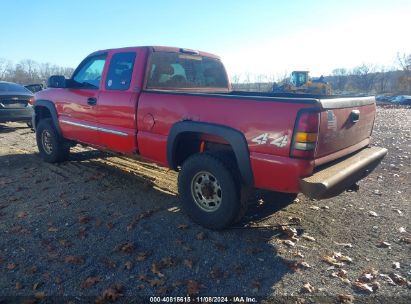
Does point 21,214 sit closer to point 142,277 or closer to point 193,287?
point 142,277

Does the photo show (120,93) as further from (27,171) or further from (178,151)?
(27,171)

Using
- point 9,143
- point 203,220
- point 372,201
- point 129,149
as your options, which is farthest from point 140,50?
point 9,143

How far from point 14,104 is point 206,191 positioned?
8.70 metres

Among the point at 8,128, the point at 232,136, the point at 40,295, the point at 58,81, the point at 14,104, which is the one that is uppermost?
the point at 58,81

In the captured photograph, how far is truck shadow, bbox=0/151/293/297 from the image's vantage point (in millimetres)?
Result: 2934

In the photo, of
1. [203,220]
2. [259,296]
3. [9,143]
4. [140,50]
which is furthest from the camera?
[9,143]

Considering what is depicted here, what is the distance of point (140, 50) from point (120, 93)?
2.16 feet

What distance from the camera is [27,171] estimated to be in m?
6.05

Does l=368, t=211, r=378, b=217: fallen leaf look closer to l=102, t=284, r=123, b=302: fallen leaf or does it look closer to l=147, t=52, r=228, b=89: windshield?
l=147, t=52, r=228, b=89: windshield

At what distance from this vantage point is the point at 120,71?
15.9 ft

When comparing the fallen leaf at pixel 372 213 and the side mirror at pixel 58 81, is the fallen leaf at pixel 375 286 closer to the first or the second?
the fallen leaf at pixel 372 213

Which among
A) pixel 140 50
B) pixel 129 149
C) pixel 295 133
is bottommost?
pixel 129 149

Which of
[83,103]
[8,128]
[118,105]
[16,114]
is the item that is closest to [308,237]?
[118,105]

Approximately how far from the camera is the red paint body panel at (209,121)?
3.15 metres
